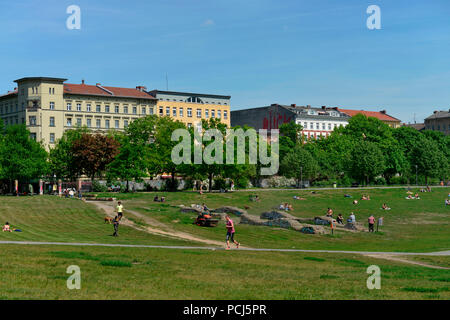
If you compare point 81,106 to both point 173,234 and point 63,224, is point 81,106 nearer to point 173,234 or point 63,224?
point 63,224

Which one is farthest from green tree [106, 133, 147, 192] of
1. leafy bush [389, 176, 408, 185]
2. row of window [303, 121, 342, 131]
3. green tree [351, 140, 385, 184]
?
row of window [303, 121, 342, 131]

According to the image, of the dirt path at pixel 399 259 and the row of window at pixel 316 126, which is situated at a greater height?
the row of window at pixel 316 126

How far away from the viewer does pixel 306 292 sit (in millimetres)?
17391

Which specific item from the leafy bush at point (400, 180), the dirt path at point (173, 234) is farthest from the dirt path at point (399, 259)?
the leafy bush at point (400, 180)

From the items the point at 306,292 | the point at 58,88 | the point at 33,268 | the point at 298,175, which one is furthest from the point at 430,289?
the point at 58,88

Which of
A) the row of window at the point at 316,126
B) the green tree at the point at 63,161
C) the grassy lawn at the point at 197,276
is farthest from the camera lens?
the row of window at the point at 316,126

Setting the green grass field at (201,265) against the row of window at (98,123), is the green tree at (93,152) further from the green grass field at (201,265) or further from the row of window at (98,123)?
the green grass field at (201,265)

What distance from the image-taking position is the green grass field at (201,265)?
16938 mm

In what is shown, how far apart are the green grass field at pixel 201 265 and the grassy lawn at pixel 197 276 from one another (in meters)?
0.03

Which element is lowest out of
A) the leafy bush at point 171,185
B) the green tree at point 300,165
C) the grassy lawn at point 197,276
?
the grassy lawn at point 197,276

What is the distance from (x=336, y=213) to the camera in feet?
243

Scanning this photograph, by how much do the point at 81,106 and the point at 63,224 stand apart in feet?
282

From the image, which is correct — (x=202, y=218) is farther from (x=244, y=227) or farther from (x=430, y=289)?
(x=430, y=289)

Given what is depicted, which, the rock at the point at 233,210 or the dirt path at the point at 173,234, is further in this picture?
the rock at the point at 233,210
